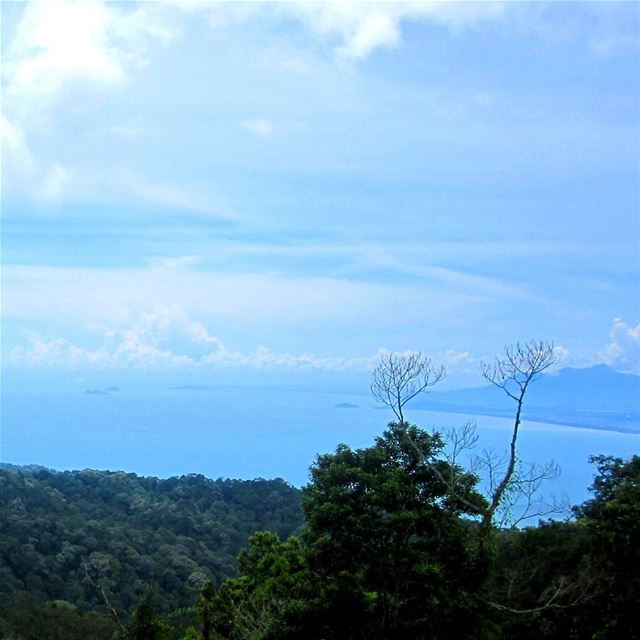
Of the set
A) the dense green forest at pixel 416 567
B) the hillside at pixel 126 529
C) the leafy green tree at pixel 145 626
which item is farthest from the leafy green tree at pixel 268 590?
the hillside at pixel 126 529

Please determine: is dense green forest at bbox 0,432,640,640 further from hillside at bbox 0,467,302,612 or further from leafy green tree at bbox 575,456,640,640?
hillside at bbox 0,467,302,612

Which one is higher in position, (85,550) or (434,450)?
(434,450)

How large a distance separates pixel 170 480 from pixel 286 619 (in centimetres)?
5044

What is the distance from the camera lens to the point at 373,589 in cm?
1104

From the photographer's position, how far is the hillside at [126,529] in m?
32.9

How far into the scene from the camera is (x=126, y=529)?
4119cm

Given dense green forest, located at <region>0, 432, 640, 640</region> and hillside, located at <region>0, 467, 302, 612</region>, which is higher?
dense green forest, located at <region>0, 432, 640, 640</region>

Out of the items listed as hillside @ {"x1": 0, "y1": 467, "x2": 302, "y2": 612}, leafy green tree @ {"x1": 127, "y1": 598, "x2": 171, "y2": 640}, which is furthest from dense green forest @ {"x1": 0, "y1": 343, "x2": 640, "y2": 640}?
hillside @ {"x1": 0, "y1": 467, "x2": 302, "y2": 612}

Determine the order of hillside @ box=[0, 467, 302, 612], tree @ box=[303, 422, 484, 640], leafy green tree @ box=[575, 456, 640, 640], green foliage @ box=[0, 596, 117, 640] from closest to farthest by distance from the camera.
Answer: tree @ box=[303, 422, 484, 640] → leafy green tree @ box=[575, 456, 640, 640] → green foliage @ box=[0, 596, 117, 640] → hillside @ box=[0, 467, 302, 612]

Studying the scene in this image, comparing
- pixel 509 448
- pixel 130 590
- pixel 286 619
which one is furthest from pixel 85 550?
pixel 509 448

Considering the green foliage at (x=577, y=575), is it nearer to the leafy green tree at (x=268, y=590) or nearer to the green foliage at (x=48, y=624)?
the leafy green tree at (x=268, y=590)

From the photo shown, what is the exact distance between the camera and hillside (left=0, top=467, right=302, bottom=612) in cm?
3291

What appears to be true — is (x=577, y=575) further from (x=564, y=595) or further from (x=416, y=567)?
(x=416, y=567)

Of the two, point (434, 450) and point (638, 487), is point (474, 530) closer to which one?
point (434, 450)
